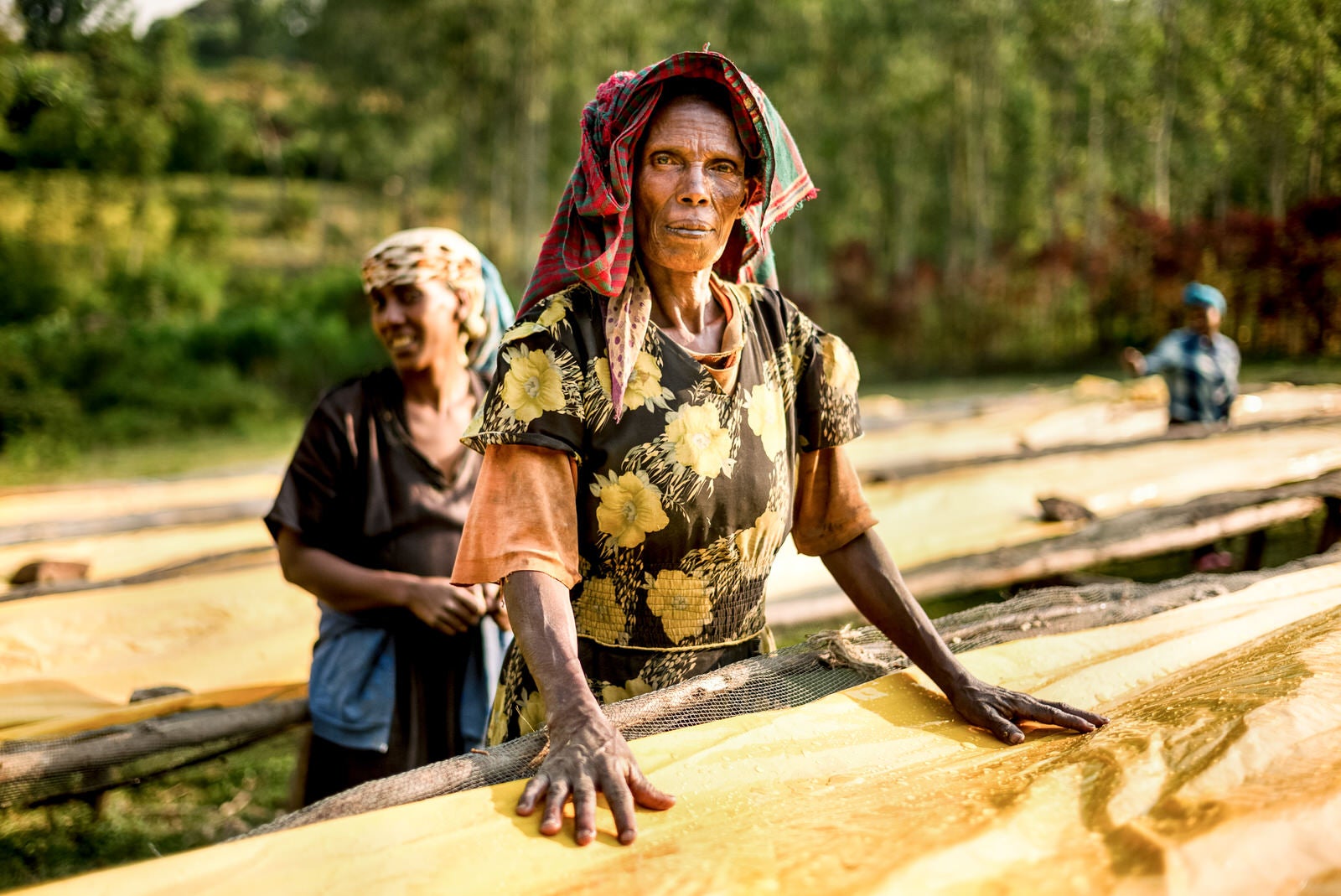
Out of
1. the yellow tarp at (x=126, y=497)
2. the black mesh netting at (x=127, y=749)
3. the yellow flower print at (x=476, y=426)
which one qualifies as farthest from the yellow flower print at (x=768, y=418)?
the yellow tarp at (x=126, y=497)

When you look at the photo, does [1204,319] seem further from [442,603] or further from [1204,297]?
[442,603]

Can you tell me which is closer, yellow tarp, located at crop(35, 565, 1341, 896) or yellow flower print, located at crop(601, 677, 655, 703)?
yellow tarp, located at crop(35, 565, 1341, 896)

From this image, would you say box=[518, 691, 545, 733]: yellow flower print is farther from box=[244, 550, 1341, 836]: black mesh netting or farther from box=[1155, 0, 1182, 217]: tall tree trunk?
box=[1155, 0, 1182, 217]: tall tree trunk

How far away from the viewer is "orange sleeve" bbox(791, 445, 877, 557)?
1.73 metres

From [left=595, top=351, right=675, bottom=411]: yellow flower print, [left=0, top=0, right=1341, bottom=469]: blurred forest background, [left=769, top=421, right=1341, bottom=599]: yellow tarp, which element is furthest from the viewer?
[left=0, top=0, right=1341, bottom=469]: blurred forest background

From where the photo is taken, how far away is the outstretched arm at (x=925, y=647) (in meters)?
1.56

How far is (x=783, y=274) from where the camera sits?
25188 mm

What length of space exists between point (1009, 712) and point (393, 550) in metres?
1.53

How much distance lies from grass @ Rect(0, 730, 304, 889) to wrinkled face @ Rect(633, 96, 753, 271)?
2.25 metres

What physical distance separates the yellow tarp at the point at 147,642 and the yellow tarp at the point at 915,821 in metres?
2.01

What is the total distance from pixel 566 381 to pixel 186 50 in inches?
786

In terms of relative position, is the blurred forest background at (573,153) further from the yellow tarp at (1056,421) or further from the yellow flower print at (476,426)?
the yellow flower print at (476,426)

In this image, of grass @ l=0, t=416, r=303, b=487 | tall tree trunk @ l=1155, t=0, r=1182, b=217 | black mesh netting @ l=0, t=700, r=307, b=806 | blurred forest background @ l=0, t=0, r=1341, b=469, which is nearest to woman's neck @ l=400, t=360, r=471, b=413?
black mesh netting @ l=0, t=700, r=307, b=806

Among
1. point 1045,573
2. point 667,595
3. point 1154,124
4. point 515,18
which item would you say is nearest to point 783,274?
point 515,18
